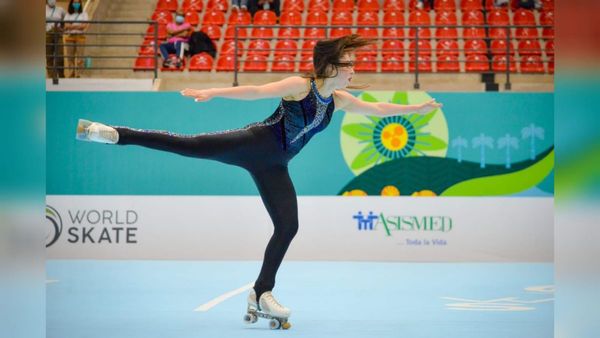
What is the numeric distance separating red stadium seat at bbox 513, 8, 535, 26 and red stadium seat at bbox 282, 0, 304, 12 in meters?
4.13

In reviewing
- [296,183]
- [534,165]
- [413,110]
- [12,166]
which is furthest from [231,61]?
[12,166]

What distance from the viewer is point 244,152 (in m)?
5.36

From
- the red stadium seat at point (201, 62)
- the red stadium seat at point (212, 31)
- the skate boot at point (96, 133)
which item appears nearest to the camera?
the skate boot at point (96, 133)

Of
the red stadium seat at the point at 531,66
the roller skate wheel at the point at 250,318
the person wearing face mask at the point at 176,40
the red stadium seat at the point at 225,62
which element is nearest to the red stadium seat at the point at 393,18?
the red stadium seat at the point at 531,66

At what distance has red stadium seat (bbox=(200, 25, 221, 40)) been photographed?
14.2 metres

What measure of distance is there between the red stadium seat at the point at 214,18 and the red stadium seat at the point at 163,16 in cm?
68

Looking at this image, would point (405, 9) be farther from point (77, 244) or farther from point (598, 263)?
point (598, 263)

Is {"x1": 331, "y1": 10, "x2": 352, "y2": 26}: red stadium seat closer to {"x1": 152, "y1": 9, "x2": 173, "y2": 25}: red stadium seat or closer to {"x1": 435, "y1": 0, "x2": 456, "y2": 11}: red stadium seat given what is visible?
{"x1": 435, "y1": 0, "x2": 456, "y2": 11}: red stadium seat

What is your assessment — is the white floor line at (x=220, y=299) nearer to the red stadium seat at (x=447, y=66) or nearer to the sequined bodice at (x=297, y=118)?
the sequined bodice at (x=297, y=118)

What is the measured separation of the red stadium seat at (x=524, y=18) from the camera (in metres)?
13.9

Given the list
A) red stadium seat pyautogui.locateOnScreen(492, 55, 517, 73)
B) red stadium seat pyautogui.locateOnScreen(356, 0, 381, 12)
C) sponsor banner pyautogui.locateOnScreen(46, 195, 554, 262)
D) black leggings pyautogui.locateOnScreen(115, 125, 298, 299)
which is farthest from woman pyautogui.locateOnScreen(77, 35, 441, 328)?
red stadium seat pyautogui.locateOnScreen(356, 0, 381, 12)

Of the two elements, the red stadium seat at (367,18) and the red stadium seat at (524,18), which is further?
the red stadium seat at (367,18)

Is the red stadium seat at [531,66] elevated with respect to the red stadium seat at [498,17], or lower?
lower

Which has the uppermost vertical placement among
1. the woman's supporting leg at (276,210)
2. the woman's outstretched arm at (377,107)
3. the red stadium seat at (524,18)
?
Answer: the red stadium seat at (524,18)
